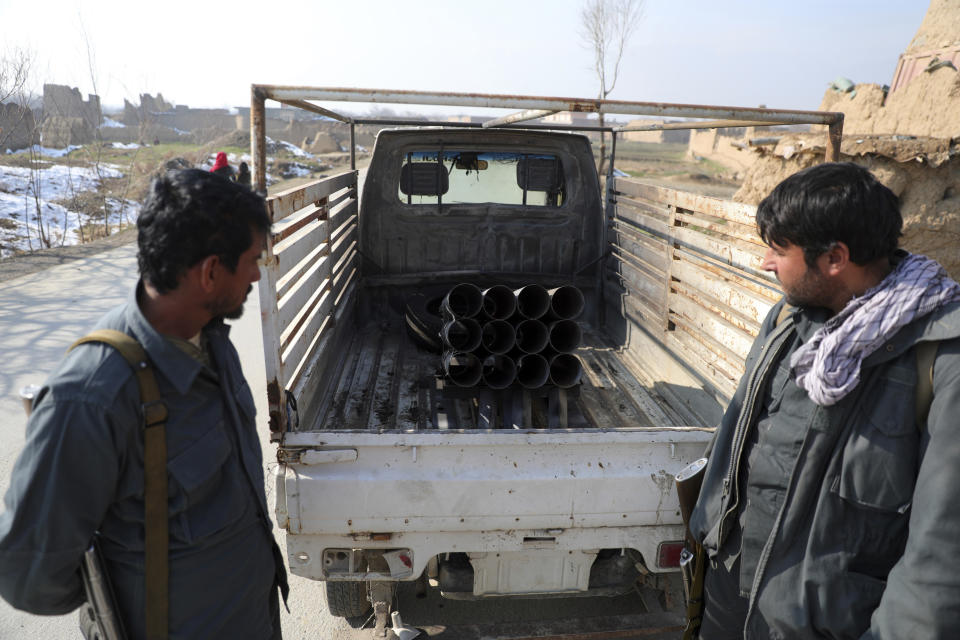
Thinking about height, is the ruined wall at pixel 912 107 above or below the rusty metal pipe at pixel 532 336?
above

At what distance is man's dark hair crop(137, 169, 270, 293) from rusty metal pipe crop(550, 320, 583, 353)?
1.98 meters

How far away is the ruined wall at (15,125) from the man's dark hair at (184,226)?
43.2 feet

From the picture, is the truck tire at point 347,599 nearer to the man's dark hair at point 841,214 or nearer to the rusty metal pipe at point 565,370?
the rusty metal pipe at point 565,370

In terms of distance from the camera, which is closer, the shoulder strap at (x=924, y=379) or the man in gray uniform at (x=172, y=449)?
the man in gray uniform at (x=172, y=449)

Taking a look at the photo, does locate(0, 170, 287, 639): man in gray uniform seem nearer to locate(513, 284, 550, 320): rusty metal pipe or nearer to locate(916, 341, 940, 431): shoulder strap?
locate(916, 341, 940, 431): shoulder strap

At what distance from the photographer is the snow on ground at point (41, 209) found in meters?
12.1

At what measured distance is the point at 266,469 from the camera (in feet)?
13.5

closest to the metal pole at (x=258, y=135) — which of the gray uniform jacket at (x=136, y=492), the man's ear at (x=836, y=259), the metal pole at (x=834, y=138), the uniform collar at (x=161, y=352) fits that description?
the gray uniform jacket at (x=136, y=492)

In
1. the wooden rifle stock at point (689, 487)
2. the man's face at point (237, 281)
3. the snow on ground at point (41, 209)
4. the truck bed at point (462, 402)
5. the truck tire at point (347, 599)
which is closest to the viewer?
the man's face at point (237, 281)

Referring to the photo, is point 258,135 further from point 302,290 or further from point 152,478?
point 152,478

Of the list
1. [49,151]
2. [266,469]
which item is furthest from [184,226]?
[49,151]

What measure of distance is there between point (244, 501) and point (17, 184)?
21.7 metres

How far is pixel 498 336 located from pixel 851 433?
77.1 inches

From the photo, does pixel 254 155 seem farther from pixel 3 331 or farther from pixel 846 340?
pixel 3 331
